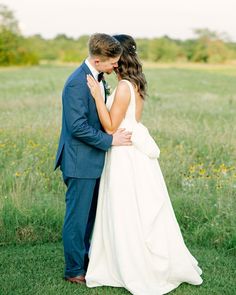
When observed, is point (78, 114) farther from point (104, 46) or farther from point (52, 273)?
point (52, 273)

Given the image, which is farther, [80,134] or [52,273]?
[52,273]

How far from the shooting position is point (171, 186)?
762 centimetres

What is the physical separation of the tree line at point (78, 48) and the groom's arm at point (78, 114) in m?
65.4

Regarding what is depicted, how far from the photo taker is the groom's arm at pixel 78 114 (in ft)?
14.8

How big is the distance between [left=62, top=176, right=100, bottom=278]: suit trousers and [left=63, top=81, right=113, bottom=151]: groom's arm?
39cm

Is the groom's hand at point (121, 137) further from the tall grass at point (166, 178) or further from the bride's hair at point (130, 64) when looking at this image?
the tall grass at point (166, 178)

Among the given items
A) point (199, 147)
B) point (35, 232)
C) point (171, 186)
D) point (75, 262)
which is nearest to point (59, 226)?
point (35, 232)

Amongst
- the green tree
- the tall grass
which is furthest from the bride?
the green tree

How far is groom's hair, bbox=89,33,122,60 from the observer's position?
4422 mm

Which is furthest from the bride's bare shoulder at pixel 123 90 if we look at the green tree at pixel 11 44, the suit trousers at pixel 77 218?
the green tree at pixel 11 44

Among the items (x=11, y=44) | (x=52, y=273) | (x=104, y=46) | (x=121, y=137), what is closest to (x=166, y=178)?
(x=52, y=273)

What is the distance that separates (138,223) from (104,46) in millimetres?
1435

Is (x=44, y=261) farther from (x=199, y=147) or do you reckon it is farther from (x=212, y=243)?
(x=199, y=147)

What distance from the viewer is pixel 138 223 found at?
4.75 metres
